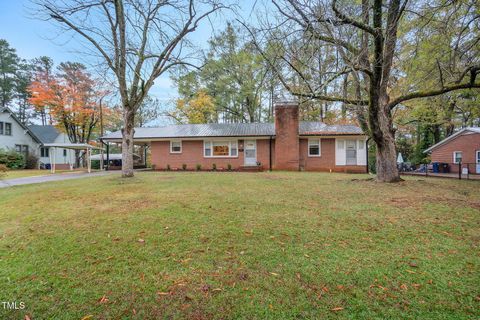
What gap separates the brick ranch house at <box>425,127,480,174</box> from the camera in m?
18.6

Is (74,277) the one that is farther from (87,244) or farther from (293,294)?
(293,294)

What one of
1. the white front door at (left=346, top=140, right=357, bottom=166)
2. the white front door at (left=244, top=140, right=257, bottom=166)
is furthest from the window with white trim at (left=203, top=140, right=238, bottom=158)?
the white front door at (left=346, top=140, right=357, bottom=166)

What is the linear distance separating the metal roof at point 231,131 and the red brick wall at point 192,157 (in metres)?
0.76

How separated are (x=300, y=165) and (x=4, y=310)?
56.1 ft

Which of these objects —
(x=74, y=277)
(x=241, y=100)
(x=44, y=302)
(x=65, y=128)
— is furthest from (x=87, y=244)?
(x=65, y=128)

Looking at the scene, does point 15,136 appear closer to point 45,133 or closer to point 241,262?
point 45,133

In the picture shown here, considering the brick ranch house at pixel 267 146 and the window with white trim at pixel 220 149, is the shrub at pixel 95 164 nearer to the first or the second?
the brick ranch house at pixel 267 146

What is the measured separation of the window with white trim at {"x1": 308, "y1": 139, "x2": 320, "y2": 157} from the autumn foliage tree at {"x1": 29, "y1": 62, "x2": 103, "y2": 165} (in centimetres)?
2111

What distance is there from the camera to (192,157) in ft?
62.2

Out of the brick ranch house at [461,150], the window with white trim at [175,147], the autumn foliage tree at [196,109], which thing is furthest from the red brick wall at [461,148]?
the autumn foliage tree at [196,109]

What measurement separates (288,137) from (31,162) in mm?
28409

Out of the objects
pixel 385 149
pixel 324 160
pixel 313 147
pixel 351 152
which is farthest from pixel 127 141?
pixel 351 152

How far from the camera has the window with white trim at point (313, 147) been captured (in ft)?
58.0

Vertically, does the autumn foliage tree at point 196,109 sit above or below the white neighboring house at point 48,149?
above
